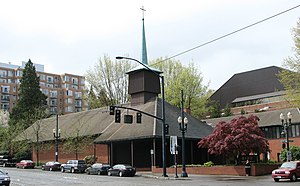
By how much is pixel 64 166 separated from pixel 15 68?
97.2 m

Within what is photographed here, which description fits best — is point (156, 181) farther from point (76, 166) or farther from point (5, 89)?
point (5, 89)

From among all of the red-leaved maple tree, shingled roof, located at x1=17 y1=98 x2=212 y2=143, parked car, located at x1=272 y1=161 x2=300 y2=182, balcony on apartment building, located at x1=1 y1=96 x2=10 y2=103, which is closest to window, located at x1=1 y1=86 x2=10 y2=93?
balcony on apartment building, located at x1=1 y1=96 x2=10 y2=103

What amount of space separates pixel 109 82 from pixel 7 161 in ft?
69.7

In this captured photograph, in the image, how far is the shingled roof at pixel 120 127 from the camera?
4894 cm

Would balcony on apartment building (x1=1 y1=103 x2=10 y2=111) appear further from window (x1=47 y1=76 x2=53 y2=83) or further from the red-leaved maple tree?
the red-leaved maple tree

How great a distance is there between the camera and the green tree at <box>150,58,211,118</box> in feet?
227

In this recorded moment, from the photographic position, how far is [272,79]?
93312 millimetres

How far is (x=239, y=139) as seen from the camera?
37.2 m

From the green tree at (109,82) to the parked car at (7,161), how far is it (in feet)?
58.1

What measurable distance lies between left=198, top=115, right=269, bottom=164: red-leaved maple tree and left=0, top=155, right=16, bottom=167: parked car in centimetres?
3761

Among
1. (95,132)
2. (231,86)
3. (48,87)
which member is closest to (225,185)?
(95,132)

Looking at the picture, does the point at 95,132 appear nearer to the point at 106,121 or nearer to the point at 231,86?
the point at 106,121

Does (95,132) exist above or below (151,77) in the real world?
below

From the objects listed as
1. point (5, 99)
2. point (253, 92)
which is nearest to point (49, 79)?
point (5, 99)
